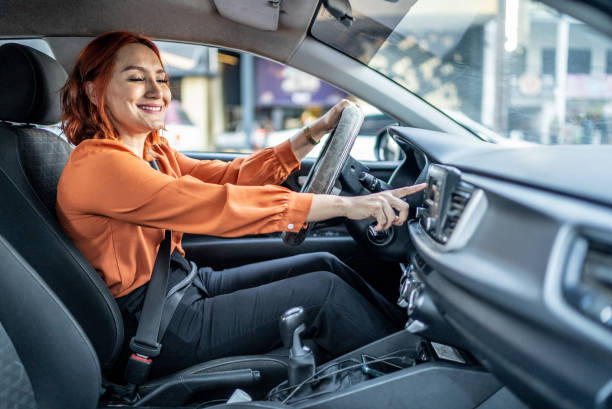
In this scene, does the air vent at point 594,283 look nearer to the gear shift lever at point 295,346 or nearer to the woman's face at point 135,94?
the gear shift lever at point 295,346

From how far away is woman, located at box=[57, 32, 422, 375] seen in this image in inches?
50.4

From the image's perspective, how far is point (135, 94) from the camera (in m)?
1.52

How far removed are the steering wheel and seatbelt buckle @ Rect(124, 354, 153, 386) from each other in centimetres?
48

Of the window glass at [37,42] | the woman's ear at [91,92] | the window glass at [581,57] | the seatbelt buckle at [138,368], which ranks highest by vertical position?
the window glass at [581,57]

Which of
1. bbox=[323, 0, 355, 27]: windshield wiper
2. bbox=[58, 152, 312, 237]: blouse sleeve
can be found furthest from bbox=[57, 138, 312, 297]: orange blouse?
bbox=[323, 0, 355, 27]: windshield wiper

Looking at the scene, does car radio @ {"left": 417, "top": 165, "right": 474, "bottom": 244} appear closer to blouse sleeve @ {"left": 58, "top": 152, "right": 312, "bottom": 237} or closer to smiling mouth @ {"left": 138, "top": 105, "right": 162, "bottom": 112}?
blouse sleeve @ {"left": 58, "top": 152, "right": 312, "bottom": 237}

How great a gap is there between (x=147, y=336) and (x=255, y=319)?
11.4 inches

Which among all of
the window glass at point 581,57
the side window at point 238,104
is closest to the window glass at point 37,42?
the window glass at point 581,57

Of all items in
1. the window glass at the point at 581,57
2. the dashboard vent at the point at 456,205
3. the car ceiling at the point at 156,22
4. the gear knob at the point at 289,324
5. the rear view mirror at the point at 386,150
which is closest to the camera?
the dashboard vent at the point at 456,205

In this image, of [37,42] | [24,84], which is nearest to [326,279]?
[24,84]

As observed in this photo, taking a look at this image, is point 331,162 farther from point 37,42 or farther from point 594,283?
point 37,42

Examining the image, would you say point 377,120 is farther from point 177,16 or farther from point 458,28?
point 177,16

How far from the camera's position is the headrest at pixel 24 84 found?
1371 mm

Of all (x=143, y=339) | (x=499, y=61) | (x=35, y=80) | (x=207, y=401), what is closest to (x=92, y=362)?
(x=143, y=339)
